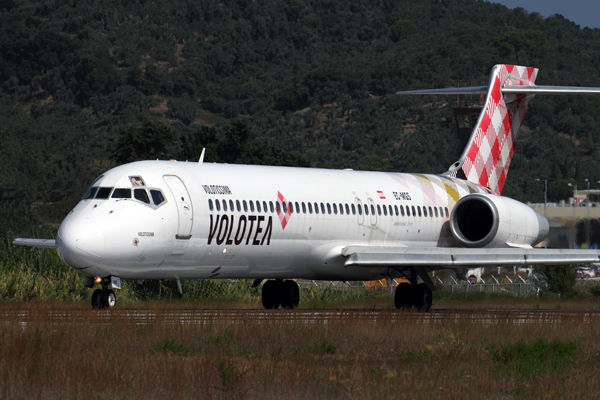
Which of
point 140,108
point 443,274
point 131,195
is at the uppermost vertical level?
point 140,108

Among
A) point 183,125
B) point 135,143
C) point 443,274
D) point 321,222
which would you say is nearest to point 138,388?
point 321,222

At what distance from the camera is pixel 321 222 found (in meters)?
22.2

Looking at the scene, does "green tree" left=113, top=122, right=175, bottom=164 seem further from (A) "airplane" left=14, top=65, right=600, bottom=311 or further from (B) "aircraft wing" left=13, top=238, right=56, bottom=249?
(B) "aircraft wing" left=13, top=238, right=56, bottom=249

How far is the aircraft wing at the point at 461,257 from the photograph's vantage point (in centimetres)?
2191

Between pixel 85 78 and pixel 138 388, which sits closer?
pixel 138 388

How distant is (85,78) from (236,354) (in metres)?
172

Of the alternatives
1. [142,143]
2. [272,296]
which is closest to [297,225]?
[272,296]

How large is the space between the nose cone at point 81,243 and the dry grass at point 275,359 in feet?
5.14

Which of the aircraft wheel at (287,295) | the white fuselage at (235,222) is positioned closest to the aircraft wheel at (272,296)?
the aircraft wheel at (287,295)

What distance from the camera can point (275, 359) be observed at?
40.7ft

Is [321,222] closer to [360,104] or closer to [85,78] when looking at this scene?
[360,104]

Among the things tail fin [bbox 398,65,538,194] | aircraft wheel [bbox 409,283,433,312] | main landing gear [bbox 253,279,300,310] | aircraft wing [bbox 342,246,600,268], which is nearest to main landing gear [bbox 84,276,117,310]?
aircraft wing [bbox 342,246,600,268]

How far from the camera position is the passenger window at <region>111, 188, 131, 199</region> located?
61.2ft

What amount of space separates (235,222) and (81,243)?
12.9 ft
